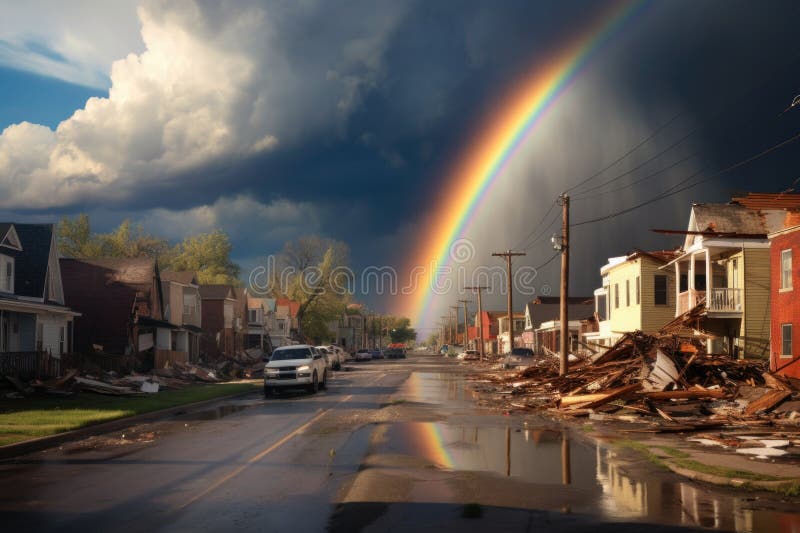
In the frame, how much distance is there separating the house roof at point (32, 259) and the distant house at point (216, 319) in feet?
107

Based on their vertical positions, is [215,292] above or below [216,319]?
above

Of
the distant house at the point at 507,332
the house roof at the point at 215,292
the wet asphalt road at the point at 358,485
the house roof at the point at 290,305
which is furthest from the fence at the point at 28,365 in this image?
the distant house at the point at 507,332

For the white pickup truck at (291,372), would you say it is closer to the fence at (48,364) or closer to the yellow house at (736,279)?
the fence at (48,364)

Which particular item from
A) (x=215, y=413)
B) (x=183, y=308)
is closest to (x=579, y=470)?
(x=215, y=413)

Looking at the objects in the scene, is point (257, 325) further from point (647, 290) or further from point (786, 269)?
point (786, 269)

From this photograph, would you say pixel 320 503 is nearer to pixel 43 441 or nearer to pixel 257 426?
pixel 43 441

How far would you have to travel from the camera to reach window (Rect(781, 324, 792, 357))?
29156 millimetres

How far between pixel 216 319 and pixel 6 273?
3832cm

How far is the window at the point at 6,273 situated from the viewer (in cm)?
3512

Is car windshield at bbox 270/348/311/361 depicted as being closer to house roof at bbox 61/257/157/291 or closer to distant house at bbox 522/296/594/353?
house roof at bbox 61/257/157/291

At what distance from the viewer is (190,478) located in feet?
38.4

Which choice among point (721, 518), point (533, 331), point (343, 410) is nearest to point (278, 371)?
point (343, 410)

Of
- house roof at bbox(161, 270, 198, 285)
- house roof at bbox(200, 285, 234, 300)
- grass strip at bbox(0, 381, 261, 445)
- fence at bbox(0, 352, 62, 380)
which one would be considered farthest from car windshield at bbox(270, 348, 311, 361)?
house roof at bbox(200, 285, 234, 300)

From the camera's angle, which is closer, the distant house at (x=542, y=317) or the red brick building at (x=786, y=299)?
the red brick building at (x=786, y=299)
